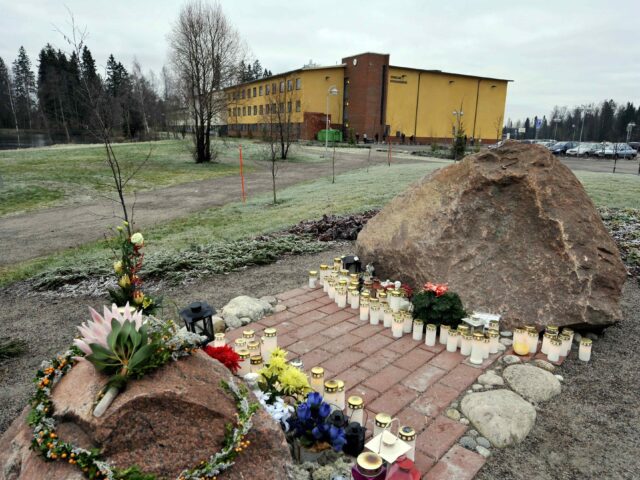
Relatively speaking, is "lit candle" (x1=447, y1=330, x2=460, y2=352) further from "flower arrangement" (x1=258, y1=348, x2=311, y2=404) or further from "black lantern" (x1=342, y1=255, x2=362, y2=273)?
"black lantern" (x1=342, y1=255, x2=362, y2=273)

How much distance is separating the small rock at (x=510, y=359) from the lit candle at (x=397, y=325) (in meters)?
1.08

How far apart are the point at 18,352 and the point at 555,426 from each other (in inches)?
212

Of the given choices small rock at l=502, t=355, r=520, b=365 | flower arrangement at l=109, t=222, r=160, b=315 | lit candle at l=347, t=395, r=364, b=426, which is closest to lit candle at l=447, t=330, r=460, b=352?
small rock at l=502, t=355, r=520, b=365

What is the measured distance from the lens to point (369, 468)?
2.42 meters

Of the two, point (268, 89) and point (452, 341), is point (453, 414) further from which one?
point (268, 89)

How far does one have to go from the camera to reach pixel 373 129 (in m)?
52.0

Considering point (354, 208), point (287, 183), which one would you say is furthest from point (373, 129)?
point (354, 208)

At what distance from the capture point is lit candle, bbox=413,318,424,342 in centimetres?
464

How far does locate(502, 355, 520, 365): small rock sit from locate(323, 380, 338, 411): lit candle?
77.9 inches

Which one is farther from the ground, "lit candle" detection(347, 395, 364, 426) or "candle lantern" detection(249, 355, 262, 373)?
"candle lantern" detection(249, 355, 262, 373)

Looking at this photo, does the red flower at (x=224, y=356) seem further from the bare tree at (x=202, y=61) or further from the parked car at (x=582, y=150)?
the parked car at (x=582, y=150)

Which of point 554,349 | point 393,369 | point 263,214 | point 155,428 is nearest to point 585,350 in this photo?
point 554,349

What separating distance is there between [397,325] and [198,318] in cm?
220

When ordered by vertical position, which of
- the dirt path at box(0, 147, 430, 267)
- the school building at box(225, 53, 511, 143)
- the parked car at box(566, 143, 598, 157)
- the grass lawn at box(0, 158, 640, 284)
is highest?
the school building at box(225, 53, 511, 143)
